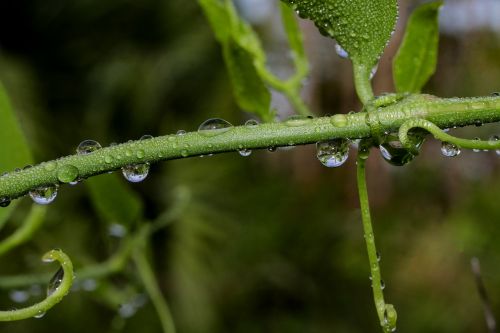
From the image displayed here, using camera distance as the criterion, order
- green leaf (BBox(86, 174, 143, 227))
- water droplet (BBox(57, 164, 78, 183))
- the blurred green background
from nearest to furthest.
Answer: water droplet (BBox(57, 164, 78, 183))
green leaf (BBox(86, 174, 143, 227))
the blurred green background

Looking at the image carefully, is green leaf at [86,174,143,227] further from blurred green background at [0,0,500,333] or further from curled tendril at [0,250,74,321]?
blurred green background at [0,0,500,333]

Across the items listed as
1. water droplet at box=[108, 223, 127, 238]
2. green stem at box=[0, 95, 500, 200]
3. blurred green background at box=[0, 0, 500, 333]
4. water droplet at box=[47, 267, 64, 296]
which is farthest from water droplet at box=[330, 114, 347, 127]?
blurred green background at box=[0, 0, 500, 333]

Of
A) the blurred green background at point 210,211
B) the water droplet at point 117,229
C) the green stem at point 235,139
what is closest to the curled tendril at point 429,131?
the green stem at point 235,139

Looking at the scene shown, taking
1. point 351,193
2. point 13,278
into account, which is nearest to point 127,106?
point 351,193

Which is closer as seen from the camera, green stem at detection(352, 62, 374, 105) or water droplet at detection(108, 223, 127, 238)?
green stem at detection(352, 62, 374, 105)

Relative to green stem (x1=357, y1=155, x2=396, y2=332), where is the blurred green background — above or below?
above

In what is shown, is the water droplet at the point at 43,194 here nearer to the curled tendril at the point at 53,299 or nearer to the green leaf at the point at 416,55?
the curled tendril at the point at 53,299

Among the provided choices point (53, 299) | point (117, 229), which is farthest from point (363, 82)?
point (117, 229)
